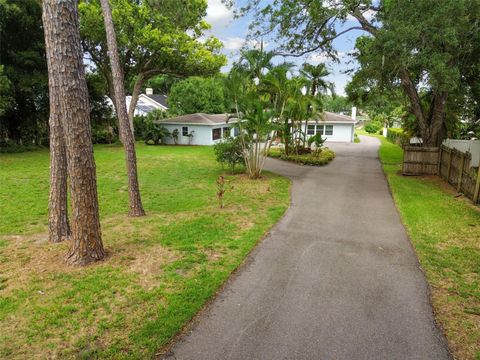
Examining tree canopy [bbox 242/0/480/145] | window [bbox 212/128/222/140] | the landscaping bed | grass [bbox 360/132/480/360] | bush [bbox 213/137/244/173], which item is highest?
tree canopy [bbox 242/0/480/145]

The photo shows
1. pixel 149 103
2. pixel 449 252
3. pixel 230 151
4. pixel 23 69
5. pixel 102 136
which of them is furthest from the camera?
pixel 149 103

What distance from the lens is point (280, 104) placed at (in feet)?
47.8

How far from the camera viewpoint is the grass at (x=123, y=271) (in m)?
3.49

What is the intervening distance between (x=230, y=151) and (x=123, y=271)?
31.2 ft

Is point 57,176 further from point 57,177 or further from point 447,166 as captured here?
point 447,166

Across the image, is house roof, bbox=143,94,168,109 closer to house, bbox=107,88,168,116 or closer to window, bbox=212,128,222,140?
house, bbox=107,88,168,116

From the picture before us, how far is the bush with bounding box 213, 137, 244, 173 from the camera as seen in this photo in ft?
45.7

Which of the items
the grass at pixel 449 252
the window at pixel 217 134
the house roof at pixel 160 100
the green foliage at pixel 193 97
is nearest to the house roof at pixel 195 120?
the window at pixel 217 134

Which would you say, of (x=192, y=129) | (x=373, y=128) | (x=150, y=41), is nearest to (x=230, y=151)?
(x=150, y=41)

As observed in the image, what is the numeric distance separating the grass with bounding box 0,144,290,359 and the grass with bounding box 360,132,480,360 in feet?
10.2

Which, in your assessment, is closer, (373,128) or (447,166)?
(447,166)

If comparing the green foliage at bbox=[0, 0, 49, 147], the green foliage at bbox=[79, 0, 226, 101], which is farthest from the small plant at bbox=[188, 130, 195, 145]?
the green foliage at bbox=[0, 0, 49, 147]

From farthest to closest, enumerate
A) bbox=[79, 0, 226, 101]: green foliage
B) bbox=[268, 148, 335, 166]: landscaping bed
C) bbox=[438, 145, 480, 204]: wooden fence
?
bbox=[79, 0, 226, 101]: green foliage < bbox=[268, 148, 335, 166]: landscaping bed < bbox=[438, 145, 480, 204]: wooden fence

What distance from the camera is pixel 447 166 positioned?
42.2 ft
